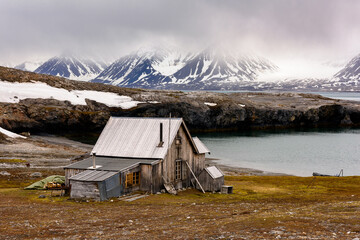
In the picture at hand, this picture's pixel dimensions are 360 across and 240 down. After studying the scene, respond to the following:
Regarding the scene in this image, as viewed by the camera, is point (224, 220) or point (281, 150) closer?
point (224, 220)

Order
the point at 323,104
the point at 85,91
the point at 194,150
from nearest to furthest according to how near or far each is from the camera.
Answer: the point at 194,150, the point at 85,91, the point at 323,104

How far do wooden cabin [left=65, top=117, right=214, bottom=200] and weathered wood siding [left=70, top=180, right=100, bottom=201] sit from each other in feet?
0.28

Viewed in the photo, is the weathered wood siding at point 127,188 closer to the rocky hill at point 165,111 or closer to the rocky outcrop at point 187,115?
the rocky hill at point 165,111

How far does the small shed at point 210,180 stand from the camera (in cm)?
4488

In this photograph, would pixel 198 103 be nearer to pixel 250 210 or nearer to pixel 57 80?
pixel 57 80

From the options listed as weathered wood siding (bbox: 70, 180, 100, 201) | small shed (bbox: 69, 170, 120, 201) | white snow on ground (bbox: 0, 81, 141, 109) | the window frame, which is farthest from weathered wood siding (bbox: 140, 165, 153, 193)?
white snow on ground (bbox: 0, 81, 141, 109)

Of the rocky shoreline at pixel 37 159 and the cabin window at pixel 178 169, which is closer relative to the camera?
the cabin window at pixel 178 169

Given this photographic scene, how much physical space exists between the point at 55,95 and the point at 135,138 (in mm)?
102076

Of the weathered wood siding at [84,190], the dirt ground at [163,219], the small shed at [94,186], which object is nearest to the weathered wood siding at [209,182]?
the dirt ground at [163,219]

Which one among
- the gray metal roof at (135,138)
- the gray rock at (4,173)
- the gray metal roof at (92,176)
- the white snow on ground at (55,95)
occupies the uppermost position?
the white snow on ground at (55,95)

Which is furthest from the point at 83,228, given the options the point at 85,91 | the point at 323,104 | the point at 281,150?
the point at 323,104

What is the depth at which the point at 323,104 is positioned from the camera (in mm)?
187625

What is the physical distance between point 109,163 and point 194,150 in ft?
35.1

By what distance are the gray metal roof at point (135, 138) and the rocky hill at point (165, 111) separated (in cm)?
7757
